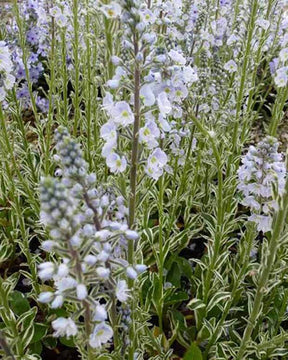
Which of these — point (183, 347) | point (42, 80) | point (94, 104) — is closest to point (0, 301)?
point (183, 347)

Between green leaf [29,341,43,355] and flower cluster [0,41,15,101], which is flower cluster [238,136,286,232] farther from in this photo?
green leaf [29,341,43,355]

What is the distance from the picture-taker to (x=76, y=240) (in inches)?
62.4

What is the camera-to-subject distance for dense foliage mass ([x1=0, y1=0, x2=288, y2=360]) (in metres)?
1.78

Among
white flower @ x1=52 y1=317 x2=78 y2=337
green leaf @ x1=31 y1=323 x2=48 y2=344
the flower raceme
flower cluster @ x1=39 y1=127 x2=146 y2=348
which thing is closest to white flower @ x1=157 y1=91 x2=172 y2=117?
the flower raceme

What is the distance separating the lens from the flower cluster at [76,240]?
1507 mm

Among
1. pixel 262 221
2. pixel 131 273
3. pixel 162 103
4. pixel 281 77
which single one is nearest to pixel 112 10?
Answer: pixel 162 103

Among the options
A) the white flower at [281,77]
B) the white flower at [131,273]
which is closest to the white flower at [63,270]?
the white flower at [131,273]

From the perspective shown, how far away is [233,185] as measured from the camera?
12.0 feet

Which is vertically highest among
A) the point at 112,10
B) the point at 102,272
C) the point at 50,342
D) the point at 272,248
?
the point at 112,10

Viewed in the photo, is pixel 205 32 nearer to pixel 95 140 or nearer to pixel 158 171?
pixel 95 140

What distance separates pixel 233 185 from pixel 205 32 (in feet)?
4.96

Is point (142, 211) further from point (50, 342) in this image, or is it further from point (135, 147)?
point (135, 147)

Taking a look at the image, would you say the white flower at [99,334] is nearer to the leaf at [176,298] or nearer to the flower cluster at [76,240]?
the flower cluster at [76,240]

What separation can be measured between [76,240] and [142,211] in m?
2.10
